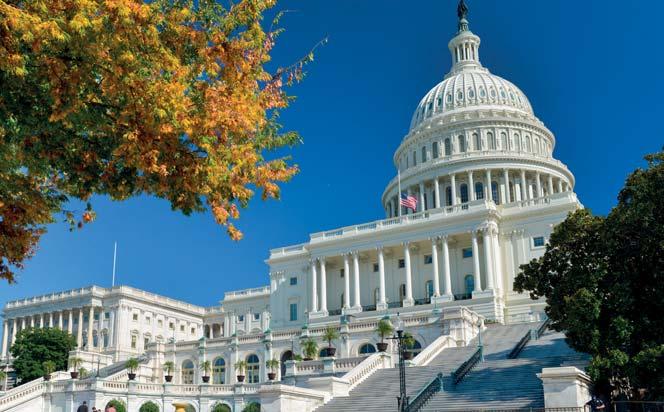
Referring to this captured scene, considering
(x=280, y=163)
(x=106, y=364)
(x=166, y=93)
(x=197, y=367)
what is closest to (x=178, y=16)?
(x=166, y=93)

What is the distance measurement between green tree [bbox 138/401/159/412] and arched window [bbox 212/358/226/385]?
1164cm

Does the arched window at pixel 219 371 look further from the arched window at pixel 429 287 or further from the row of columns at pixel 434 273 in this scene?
the arched window at pixel 429 287

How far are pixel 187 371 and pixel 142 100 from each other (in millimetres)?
57537

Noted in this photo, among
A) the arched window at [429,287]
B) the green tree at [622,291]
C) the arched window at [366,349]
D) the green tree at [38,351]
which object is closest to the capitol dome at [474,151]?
the arched window at [429,287]

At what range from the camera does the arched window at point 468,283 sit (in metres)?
78.5

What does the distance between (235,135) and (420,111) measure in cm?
10455

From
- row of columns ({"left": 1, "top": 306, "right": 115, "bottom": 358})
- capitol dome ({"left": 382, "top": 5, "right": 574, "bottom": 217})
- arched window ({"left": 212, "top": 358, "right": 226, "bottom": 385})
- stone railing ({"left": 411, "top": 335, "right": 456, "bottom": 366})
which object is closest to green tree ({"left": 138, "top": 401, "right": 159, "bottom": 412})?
arched window ({"left": 212, "top": 358, "right": 226, "bottom": 385})

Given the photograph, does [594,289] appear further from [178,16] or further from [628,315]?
[178,16]

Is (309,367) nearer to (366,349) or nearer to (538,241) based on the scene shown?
(366,349)

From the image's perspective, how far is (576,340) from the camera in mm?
30375

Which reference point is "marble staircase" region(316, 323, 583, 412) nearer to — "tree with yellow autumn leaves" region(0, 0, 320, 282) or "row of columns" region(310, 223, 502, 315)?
"tree with yellow autumn leaves" region(0, 0, 320, 282)

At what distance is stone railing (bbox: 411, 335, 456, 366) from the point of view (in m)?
41.2

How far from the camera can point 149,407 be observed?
51.6 m

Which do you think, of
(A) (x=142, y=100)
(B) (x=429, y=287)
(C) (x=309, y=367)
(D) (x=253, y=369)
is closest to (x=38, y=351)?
(D) (x=253, y=369)
